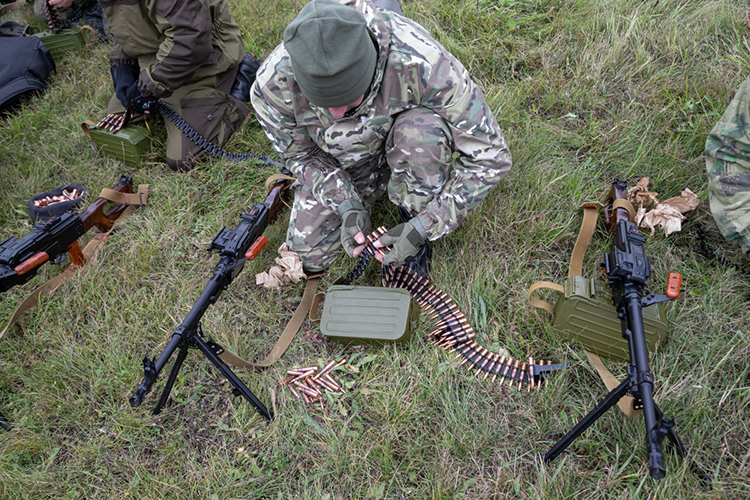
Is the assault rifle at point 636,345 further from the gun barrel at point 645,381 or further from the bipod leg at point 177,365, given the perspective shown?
the bipod leg at point 177,365

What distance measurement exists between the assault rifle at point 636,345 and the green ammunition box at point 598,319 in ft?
1.07

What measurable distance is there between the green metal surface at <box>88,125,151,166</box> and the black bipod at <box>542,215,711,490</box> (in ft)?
15.7

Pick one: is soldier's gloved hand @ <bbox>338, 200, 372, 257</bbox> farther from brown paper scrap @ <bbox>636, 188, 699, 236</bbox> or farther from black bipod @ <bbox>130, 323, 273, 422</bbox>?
brown paper scrap @ <bbox>636, 188, 699, 236</bbox>

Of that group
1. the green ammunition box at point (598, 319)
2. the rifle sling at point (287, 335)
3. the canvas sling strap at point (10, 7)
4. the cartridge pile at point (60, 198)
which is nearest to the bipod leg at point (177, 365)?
the rifle sling at point (287, 335)

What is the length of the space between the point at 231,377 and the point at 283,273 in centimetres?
116

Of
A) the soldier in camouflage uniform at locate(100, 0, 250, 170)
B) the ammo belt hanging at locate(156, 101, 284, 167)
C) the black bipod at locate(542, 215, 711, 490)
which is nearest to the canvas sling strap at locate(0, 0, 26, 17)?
the soldier in camouflage uniform at locate(100, 0, 250, 170)

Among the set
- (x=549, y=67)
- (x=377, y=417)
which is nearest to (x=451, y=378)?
(x=377, y=417)

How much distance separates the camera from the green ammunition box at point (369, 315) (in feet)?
11.5

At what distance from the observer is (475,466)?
298 centimetres

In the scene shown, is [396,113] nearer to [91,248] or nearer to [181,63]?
[181,63]

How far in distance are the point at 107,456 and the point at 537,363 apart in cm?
301

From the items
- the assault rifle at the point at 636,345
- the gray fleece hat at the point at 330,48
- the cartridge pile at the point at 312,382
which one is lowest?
the cartridge pile at the point at 312,382

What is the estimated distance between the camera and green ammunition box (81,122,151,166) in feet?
17.3

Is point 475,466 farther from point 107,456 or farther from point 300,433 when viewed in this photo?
point 107,456
